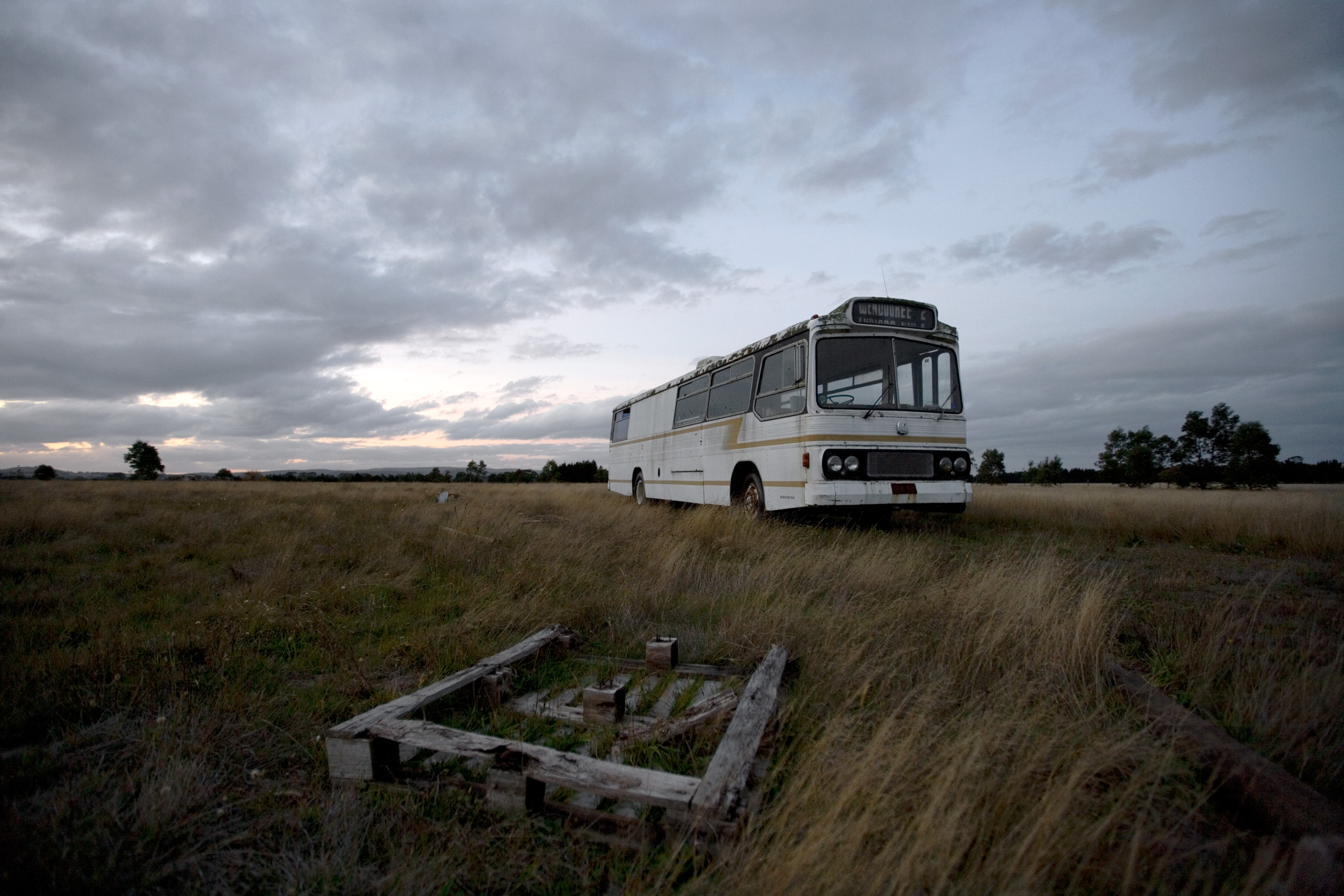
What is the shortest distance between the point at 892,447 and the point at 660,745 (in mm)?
6160

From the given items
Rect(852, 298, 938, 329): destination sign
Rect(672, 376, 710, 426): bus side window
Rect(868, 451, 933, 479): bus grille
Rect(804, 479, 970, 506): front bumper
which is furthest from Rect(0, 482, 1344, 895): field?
Rect(672, 376, 710, 426): bus side window

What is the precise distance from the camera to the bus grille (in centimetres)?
776

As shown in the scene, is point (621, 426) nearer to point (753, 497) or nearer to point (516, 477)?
point (753, 497)

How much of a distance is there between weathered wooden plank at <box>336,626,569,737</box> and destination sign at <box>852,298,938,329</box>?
19.5ft

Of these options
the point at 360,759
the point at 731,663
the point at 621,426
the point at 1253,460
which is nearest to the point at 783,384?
the point at 731,663

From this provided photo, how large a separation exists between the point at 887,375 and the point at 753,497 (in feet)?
9.19

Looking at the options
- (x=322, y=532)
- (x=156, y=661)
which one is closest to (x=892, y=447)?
(x=156, y=661)

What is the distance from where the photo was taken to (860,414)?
25.5 ft

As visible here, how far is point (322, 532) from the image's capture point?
8.99 m

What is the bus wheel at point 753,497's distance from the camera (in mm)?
8914

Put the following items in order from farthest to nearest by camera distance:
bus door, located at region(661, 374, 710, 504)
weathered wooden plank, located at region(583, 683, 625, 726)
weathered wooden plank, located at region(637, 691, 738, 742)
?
bus door, located at region(661, 374, 710, 504), weathered wooden plank, located at region(583, 683, 625, 726), weathered wooden plank, located at region(637, 691, 738, 742)

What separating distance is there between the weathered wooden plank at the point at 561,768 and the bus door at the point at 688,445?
8.73 meters

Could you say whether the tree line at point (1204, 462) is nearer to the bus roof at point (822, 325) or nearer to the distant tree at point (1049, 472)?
the distant tree at point (1049, 472)

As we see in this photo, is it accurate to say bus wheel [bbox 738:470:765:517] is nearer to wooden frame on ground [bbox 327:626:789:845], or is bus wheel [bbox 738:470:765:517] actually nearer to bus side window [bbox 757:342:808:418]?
bus side window [bbox 757:342:808:418]
